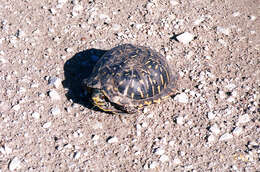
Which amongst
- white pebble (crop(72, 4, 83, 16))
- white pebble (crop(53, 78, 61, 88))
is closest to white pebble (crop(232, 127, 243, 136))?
white pebble (crop(53, 78, 61, 88))

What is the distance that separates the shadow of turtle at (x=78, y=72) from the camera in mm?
5633

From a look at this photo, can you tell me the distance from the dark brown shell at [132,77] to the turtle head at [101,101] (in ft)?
0.31

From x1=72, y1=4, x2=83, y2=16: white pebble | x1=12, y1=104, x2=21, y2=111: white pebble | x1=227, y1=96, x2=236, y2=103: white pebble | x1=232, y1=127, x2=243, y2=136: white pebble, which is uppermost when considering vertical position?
x1=72, y1=4, x2=83, y2=16: white pebble

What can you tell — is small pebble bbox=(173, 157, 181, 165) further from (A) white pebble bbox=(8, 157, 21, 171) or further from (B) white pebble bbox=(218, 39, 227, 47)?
(B) white pebble bbox=(218, 39, 227, 47)

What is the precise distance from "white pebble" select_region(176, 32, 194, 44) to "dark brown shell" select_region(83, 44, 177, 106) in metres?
1.21

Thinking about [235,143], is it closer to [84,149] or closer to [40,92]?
[84,149]

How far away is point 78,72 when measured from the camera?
19.8 ft

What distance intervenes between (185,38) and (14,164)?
3801 mm

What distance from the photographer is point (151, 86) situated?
17.2 feet

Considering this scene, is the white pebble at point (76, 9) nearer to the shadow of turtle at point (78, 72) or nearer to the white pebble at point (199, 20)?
the shadow of turtle at point (78, 72)

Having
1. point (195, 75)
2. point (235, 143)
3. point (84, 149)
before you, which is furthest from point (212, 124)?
point (84, 149)

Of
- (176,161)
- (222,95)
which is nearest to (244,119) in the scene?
(222,95)

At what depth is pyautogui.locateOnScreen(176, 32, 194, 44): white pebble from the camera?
6.55m

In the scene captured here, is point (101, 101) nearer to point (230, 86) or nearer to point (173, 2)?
point (230, 86)
